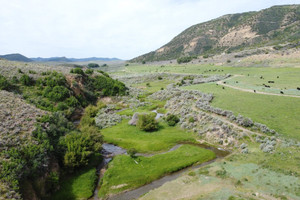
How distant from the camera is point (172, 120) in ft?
134

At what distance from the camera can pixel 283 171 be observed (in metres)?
21.8

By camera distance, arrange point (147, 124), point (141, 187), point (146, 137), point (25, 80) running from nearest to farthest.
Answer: point (141, 187) < point (146, 137) < point (147, 124) < point (25, 80)

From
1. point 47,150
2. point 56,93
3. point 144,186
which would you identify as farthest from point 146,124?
point 56,93

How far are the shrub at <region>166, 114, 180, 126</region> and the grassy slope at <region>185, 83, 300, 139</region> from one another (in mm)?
9689

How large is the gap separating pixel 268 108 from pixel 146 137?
2522cm

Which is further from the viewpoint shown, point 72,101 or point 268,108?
point 72,101

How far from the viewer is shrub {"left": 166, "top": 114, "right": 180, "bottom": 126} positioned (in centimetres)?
4012

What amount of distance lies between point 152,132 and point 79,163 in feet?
53.4

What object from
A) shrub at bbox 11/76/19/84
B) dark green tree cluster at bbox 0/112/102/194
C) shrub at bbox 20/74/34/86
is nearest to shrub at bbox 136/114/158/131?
dark green tree cluster at bbox 0/112/102/194

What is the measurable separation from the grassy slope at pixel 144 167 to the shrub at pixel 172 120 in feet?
30.1

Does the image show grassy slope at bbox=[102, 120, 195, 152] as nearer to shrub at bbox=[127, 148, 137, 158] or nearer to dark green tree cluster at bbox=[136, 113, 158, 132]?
dark green tree cluster at bbox=[136, 113, 158, 132]

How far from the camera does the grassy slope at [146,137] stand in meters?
32.6

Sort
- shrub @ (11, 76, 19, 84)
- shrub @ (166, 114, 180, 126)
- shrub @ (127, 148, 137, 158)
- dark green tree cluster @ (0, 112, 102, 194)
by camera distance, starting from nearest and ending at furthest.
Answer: dark green tree cluster @ (0, 112, 102, 194)
shrub @ (127, 148, 137, 158)
shrub @ (166, 114, 180, 126)
shrub @ (11, 76, 19, 84)

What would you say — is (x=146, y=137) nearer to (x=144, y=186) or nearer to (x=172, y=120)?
(x=172, y=120)
